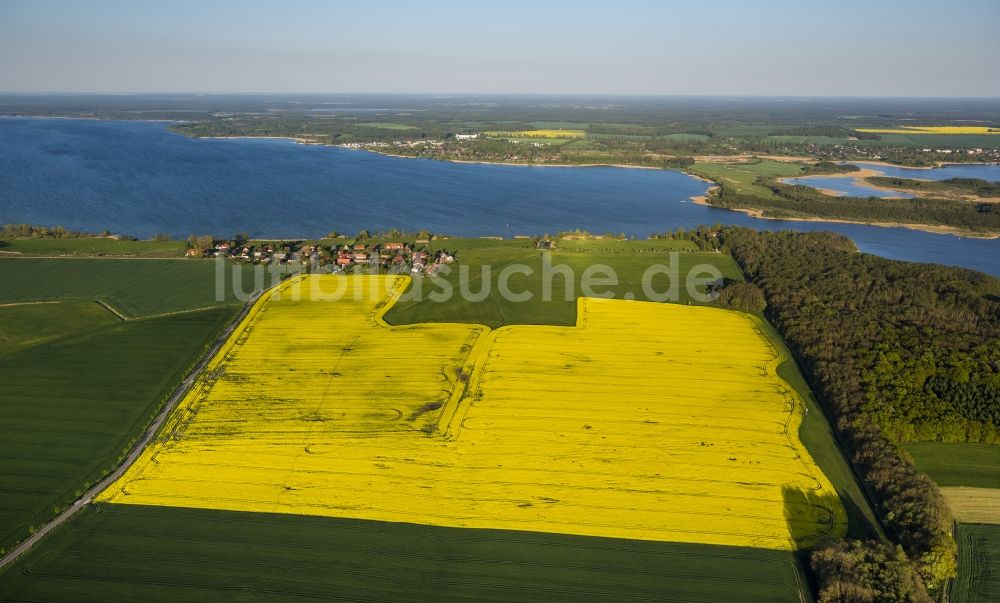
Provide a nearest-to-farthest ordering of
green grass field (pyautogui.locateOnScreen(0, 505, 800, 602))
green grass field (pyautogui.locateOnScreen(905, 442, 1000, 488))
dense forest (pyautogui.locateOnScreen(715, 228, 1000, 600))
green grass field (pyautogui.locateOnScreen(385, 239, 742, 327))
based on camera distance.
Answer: green grass field (pyautogui.locateOnScreen(0, 505, 800, 602))
dense forest (pyautogui.locateOnScreen(715, 228, 1000, 600))
green grass field (pyautogui.locateOnScreen(905, 442, 1000, 488))
green grass field (pyautogui.locateOnScreen(385, 239, 742, 327))

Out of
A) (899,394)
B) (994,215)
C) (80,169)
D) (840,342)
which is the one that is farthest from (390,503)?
(80,169)

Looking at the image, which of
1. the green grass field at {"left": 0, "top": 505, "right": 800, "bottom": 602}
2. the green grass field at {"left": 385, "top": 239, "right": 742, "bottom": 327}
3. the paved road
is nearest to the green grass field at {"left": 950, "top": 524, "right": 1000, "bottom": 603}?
the green grass field at {"left": 0, "top": 505, "right": 800, "bottom": 602}

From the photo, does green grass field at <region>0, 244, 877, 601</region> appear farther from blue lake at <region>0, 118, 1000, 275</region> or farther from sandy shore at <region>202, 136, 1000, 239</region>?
sandy shore at <region>202, 136, 1000, 239</region>

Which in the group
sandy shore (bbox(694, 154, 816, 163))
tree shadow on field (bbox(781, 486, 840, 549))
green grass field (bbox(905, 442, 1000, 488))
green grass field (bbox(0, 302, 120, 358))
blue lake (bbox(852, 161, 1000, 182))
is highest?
sandy shore (bbox(694, 154, 816, 163))

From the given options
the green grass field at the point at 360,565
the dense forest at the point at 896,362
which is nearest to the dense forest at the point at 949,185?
the dense forest at the point at 896,362

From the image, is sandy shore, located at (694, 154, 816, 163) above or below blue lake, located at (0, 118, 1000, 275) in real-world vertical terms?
above

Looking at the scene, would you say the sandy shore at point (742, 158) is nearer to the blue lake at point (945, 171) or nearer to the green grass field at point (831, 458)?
the blue lake at point (945, 171)

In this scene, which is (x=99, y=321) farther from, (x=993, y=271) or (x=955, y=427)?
(x=993, y=271)
